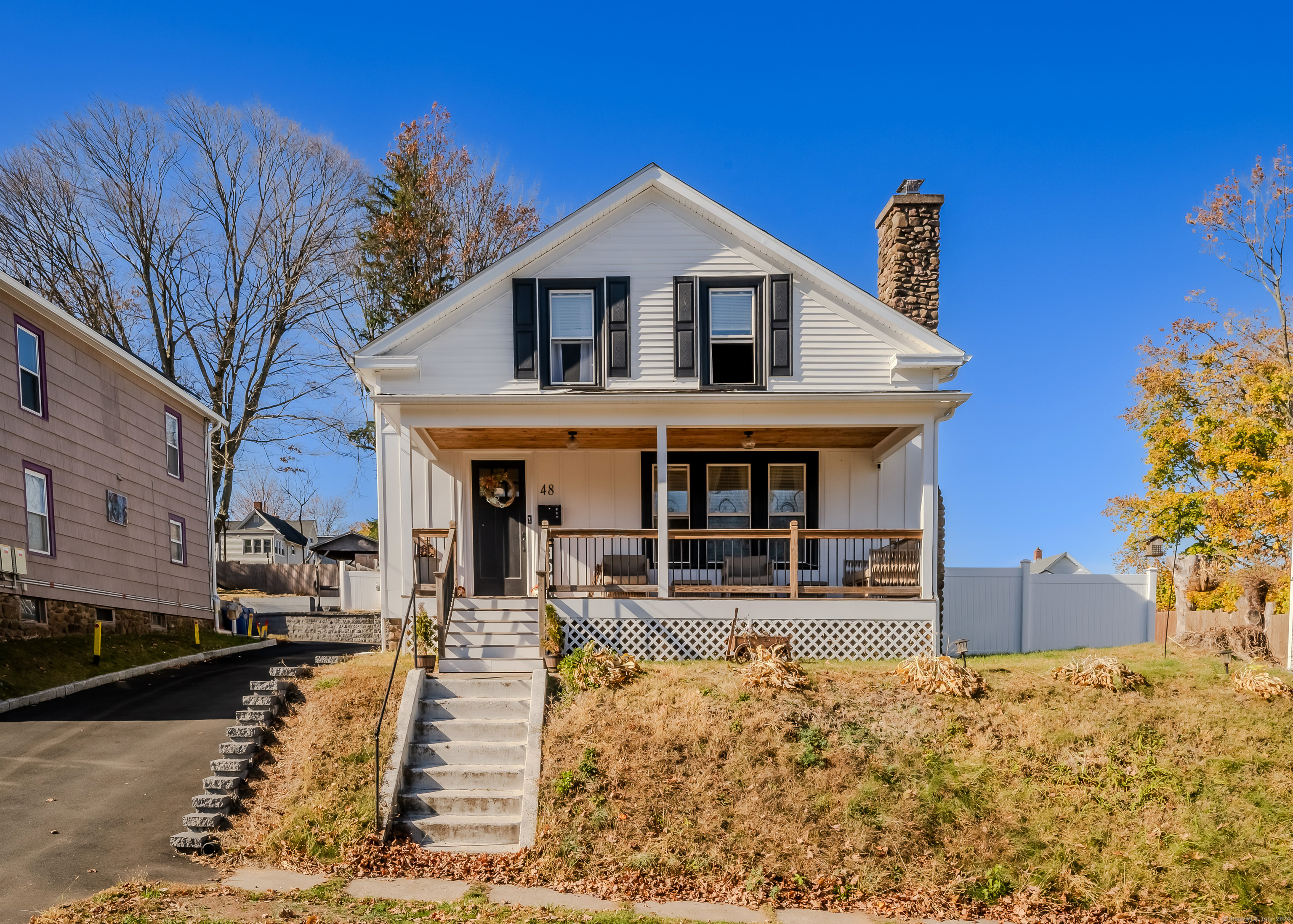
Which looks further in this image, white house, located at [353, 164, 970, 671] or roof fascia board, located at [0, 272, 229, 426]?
roof fascia board, located at [0, 272, 229, 426]

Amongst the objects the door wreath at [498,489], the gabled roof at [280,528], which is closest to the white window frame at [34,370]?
the door wreath at [498,489]

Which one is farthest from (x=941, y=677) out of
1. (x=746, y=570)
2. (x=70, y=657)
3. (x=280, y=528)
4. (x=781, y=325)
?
(x=280, y=528)

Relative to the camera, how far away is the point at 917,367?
1316 cm

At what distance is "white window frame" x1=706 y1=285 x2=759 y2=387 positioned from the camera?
531 inches

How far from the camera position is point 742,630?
12.1 meters

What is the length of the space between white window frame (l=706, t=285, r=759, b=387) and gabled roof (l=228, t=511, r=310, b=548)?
30310 millimetres

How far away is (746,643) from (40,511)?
11680 millimetres

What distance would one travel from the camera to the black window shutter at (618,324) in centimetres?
1334

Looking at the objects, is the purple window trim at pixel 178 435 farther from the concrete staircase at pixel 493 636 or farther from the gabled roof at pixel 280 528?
the gabled roof at pixel 280 528

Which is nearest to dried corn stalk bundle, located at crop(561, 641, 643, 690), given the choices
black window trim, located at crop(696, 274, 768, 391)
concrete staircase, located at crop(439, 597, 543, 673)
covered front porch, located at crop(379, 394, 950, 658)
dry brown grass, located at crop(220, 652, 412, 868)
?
concrete staircase, located at crop(439, 597, 543, 673)

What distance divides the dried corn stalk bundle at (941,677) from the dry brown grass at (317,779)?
19.3ft

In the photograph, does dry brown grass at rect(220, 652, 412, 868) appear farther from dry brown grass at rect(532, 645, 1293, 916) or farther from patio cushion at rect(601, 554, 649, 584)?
patio cushion at rect(601, 554, 649, 584)

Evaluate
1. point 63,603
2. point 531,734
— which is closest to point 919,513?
point 531,734

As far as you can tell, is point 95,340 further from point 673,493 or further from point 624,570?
point 673,493
